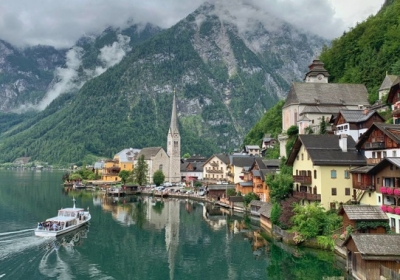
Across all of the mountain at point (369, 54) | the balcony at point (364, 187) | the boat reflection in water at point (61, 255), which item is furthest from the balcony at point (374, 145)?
the mountain at point (369, 54)

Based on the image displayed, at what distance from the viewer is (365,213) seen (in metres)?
41.0

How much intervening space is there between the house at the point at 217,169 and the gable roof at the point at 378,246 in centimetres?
8874

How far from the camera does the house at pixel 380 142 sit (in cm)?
4288

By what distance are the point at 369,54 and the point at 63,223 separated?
75273 millimetres

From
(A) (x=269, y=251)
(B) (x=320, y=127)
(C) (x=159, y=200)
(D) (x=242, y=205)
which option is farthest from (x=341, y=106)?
(C) (x=159, y=200)

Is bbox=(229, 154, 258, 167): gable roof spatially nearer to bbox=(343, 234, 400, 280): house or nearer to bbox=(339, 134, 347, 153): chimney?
bbox=(339, 134, 347, 153): chimney

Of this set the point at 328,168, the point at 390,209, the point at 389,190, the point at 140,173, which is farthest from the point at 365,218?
the point at 140,173

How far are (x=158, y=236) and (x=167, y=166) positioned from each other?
89461mm

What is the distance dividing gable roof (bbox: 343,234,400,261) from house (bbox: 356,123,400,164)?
12.2m

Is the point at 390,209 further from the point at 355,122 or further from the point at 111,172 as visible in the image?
the point at 111,172

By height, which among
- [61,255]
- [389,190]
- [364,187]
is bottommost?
[61,255]

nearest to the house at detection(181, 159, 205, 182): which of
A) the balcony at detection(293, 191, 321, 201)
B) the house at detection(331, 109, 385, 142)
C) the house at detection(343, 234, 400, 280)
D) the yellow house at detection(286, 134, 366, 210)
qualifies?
the house at detection(331, 109, 385, 142)

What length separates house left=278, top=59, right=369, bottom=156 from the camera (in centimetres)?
7869

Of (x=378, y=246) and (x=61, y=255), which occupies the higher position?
(x=378, y=246)
